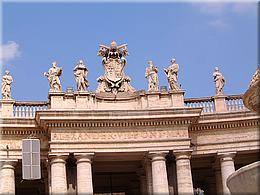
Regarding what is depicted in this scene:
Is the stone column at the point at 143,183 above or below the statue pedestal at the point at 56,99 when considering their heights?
below

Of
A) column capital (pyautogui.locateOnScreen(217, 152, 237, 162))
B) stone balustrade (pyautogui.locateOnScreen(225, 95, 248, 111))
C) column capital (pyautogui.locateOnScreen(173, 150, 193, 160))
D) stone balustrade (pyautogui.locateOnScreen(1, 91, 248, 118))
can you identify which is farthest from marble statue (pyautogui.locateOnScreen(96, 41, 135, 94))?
column capital (pyautogui.locateOnScreen(217, 152, 237, 162))

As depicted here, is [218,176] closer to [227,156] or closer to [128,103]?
[227,156]

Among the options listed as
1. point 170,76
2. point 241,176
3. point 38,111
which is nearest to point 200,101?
point 170,76

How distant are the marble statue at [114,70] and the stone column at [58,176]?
17.1 feet

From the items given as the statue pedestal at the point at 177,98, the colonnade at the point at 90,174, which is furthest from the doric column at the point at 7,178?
the statue pedestal at the point at 177,98

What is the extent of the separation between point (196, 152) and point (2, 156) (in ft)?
35.4

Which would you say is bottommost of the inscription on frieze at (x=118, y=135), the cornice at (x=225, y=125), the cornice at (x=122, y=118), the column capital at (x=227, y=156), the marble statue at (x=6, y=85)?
the column capital at (x=227, y=156)

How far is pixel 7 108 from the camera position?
34094 millimetres

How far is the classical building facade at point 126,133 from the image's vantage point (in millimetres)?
32844

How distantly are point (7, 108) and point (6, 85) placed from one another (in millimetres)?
1420

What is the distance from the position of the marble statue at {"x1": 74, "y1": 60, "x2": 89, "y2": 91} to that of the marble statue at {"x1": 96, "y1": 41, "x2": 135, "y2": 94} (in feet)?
3.73

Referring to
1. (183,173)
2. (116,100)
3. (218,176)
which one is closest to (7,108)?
(116,100)

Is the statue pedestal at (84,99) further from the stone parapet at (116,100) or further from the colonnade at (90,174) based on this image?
the colonnade at (90,174)

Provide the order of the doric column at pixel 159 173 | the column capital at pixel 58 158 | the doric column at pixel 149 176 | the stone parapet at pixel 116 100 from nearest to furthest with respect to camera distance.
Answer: the column capital at pixel 58 158 → the doric column at pixel 159 173 → the doric column at pixel 149 176 → the stone parapet at pixel 116 100
